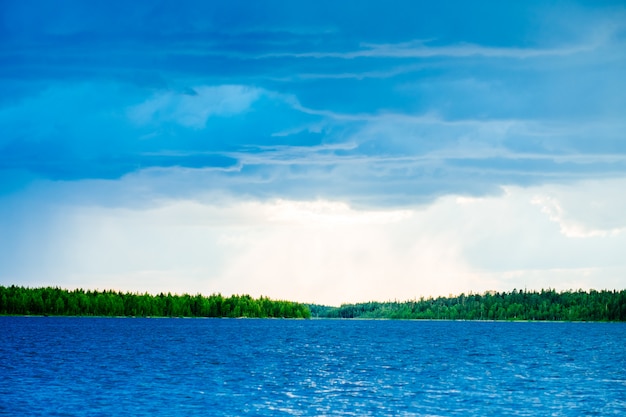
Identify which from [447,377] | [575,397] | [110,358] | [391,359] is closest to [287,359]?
[391,359]

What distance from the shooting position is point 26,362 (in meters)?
92.9

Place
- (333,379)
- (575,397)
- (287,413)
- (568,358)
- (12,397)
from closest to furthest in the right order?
1. (287,413)
2. (12,397)
3. (575,397)
4. (333,379)
5. (568,358)

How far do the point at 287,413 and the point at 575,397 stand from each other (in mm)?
27216

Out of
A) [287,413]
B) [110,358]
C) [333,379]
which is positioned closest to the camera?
[287,413]

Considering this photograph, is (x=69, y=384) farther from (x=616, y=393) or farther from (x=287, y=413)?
(x=616, y=393)

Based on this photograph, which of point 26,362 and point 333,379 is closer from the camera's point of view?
point 333,379

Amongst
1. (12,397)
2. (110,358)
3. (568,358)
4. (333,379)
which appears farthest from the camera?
(568,358)

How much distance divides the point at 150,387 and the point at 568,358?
7049 centimetres

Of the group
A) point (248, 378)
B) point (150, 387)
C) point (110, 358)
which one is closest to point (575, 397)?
point (248, 378)

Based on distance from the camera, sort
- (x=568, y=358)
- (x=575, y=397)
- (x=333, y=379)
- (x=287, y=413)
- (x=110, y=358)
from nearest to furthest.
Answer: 1. (x=287, y=413)
2. (x=575, y=397)
3. (x=333, y=379)
4. (x=110, y=358)
5. (x=568, y=358)

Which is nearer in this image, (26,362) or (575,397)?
(575,397)

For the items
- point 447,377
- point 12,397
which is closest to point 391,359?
point 447,377

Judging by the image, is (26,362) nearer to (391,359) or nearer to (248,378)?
(248,378)

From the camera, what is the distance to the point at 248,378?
7925 centimetres
